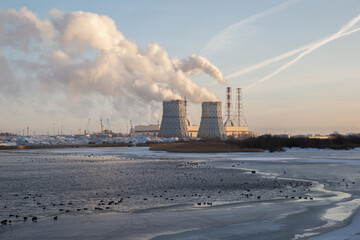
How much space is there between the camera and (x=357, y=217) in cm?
1280

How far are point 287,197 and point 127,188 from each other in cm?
774

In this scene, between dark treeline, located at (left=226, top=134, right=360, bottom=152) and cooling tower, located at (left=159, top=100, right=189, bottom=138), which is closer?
dark treeline, located at (left=226, top=134, right=360, bottom=152)

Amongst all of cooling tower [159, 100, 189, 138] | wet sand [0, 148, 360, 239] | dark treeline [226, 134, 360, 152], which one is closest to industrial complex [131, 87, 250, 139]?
cooling tower [159, 100, 189, 138]

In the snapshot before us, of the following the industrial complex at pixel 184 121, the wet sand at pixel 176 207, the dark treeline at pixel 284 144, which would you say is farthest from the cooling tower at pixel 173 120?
the wet sand at pixel 176 207

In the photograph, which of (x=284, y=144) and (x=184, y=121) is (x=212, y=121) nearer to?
(x=184, y=121)

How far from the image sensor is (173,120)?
131 metres

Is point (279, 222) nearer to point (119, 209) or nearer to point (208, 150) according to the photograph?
point (119, 209)

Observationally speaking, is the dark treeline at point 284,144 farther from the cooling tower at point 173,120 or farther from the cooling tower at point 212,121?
the cooling tower at point 212,121

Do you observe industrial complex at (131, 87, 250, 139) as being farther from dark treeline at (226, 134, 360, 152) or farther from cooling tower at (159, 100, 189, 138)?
dark treeline at (226, 134, 360, 152)

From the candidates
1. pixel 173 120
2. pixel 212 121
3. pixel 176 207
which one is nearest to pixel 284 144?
pixel 176 207

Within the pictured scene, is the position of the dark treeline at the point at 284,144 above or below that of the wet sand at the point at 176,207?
above

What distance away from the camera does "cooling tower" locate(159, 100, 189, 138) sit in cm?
12594

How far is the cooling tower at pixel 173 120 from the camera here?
125938mm

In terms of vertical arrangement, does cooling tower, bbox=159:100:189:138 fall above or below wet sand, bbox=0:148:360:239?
above
